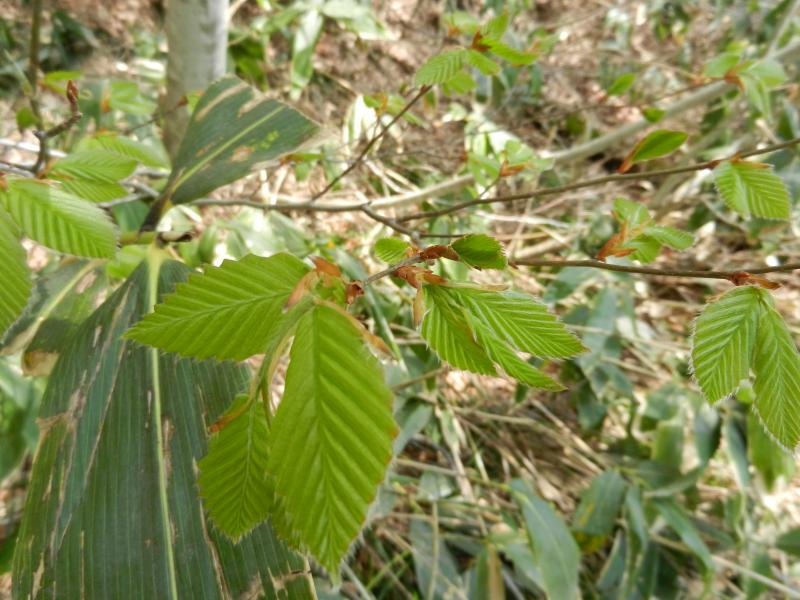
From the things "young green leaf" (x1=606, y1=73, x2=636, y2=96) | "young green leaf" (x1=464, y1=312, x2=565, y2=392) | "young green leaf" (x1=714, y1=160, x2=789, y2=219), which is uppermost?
"young green leaf" (x1=606, y1=73, x2=636, y2=96)

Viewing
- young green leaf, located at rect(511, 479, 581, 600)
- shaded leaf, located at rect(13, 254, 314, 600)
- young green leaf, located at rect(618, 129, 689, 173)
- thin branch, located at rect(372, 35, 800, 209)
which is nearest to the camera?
shaded leaf, located at rect(13, 254, 314, 600)

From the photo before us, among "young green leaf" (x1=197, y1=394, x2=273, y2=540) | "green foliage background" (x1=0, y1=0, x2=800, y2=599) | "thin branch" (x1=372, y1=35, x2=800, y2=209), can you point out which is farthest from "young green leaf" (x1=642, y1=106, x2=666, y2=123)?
"young green leaf" (x1=197, y1=394, x2=273, y2=540)

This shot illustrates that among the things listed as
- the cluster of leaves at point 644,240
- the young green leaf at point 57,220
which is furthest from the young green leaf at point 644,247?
the young green leaf at point 57,220

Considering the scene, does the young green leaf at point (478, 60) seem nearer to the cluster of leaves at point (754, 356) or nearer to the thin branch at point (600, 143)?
the cluster of leaves at point (754, 356)

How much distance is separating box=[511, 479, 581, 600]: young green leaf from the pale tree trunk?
102cm

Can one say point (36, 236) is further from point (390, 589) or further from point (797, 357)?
point (390, 589)

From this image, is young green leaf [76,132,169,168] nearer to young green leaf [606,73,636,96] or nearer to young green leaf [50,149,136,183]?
young green leaf [50,149,136,183]

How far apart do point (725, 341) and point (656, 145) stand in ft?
1.16

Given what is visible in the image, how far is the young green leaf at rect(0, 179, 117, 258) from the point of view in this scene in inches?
15.4

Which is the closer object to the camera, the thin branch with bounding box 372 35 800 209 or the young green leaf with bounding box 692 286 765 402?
the young green leaf with bounding box 692 286 765 402

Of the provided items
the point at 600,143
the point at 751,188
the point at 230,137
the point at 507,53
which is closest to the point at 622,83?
the point at 600,143

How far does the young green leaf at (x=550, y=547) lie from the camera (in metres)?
0.92

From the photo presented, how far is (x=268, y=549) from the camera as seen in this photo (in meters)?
0.46

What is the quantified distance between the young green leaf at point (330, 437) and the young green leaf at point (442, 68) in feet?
1.49
